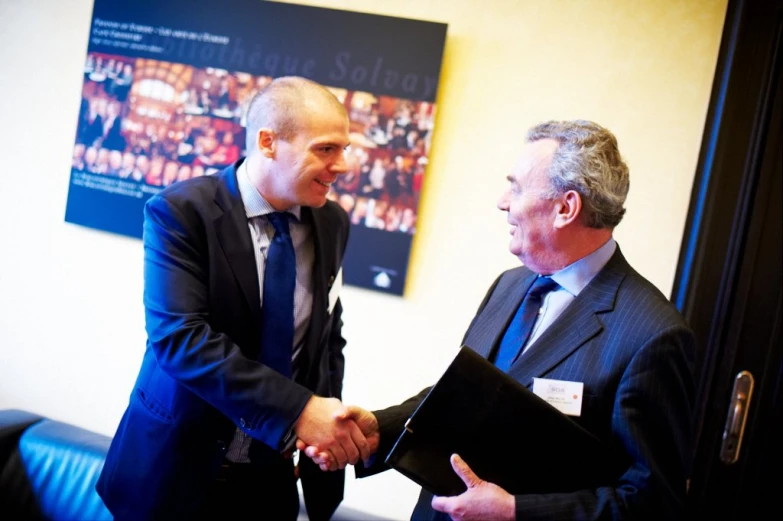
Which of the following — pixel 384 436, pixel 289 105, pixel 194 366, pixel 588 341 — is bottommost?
pixel 384 436

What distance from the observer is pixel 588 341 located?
158 cm

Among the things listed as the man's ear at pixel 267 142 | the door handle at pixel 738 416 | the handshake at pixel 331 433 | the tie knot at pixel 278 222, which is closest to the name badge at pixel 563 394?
the handshake at pixel 331 433

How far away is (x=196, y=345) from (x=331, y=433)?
0.42m

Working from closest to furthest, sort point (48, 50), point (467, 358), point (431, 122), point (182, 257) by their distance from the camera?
1. point (467, 358)
2. point (182, 257)
3. point (431, 122)
4. point (48, 50)

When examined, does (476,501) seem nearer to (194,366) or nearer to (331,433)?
(331,433)

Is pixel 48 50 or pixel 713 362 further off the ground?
pixel 48 50

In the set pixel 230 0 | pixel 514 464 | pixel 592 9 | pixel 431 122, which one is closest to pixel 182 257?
pixel 514 464

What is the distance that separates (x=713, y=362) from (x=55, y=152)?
311cm

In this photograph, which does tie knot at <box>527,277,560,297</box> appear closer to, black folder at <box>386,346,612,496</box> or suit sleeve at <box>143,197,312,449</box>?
black folder at <box>386,346,612,496</box>

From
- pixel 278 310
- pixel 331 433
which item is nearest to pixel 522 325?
pixel 331 433

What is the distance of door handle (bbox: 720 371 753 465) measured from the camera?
113 inches

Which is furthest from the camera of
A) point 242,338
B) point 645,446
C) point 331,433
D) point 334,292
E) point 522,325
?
point 334,292

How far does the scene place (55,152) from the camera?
3512 mm

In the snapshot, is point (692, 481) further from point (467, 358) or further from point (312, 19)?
point (312, 19)
